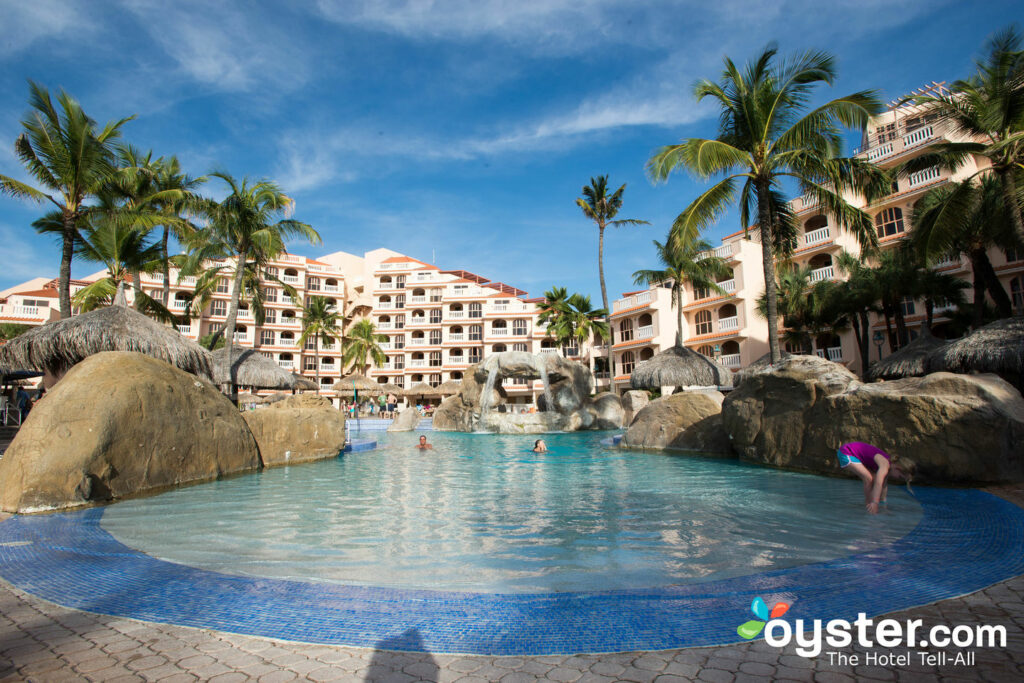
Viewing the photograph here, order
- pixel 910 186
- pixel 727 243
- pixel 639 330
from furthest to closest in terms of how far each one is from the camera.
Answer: pixel 639 330
pixel 727 243
pixel 910 186

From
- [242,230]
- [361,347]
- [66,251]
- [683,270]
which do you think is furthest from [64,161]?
[361,347]

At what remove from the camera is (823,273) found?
28.5m

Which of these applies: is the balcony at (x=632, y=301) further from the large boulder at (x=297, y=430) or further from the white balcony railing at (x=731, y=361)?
the large boulder at (x=297, y=430)

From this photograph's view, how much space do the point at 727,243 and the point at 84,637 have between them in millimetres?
37707

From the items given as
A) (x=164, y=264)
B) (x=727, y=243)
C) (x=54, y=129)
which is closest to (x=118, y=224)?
(x=54, y=129)

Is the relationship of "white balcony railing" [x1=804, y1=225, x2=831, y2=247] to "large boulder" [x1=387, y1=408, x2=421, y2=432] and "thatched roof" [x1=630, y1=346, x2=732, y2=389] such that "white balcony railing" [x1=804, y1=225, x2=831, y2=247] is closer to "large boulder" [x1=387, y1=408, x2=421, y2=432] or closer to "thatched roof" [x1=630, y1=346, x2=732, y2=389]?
"thatched roof" [x1=630, y1=346, x2=732, y2=389]

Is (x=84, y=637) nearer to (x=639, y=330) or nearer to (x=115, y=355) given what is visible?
(x=115, y=355)

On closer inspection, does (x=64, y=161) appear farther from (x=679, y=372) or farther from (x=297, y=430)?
(x=679, y=372)

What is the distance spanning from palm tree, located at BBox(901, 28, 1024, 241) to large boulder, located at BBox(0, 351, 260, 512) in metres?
17.1

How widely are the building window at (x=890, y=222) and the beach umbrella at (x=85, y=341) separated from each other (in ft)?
106

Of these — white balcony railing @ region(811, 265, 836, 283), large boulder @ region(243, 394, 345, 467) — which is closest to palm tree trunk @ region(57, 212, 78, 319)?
large boulder @ region(243, 394, 345, 467)

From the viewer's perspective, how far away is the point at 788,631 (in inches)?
114

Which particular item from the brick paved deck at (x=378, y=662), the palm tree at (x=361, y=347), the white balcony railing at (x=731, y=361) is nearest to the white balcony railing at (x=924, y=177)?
the white balcony railing at (x=731, y=361)

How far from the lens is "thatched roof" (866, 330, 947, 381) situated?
635 inches
